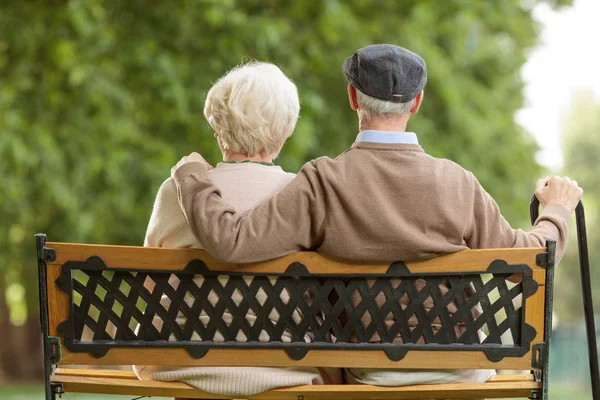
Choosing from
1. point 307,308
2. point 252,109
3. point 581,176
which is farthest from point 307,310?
point 581,176

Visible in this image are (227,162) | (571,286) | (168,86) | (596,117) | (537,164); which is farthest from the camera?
(596,117)

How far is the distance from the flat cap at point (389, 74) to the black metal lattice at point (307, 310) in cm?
60

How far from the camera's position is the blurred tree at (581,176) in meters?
47.9

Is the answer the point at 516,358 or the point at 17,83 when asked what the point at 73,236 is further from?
the point at 516,358

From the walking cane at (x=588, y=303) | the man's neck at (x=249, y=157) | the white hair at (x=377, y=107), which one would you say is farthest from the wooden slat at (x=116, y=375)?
the white hair at (x=377, y=107)

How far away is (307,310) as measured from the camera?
3.44 metres

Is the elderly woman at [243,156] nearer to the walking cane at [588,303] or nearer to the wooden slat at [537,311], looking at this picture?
the wooden slat at [537,311]

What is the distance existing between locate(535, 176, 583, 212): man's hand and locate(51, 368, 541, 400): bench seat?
638mm

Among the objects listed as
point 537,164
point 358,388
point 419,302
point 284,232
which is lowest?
point 358,388

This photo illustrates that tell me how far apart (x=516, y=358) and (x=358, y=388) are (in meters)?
Result: 0.52

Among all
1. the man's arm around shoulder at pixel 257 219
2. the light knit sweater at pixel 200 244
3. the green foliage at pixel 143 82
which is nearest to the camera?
the man's arm around shoulder at pixel 257 219

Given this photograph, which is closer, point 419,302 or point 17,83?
point 419,302

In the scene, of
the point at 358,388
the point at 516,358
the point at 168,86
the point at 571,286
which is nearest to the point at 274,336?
the point at 358,388

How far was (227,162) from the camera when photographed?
3.68 m
